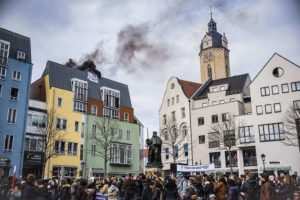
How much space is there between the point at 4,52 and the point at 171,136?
76.5 ft

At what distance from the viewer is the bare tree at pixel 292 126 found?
122ft

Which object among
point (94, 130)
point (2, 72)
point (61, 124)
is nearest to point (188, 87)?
point (94, 130)

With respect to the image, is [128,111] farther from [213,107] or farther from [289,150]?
[289,150]

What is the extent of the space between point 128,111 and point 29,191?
42.4m

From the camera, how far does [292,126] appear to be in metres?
37.6

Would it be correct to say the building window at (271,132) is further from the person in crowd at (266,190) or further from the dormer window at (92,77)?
the person in crowd at (266,190)

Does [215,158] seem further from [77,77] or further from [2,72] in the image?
[2,72]

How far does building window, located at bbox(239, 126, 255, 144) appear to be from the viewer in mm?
42125

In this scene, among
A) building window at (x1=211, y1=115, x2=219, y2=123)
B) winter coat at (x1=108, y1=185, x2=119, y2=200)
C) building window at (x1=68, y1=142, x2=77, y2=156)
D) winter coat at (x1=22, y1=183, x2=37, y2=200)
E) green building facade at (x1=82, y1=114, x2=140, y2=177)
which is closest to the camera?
winter coat at (x1=22, y1=183, x2=37, y2=200)

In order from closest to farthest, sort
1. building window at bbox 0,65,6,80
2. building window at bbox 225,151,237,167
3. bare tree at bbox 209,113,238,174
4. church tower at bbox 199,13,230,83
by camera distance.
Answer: building window at bbox 0,65,6,80 → bare tree at bbox 209,113,238,174 → building window at bbox 225,151,237,167 → church tower at bbox 199,13,230,83

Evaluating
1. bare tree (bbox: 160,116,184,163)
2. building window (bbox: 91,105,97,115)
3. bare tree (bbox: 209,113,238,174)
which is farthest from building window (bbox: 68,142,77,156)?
bare tree (bbox: 209,113,238,174)

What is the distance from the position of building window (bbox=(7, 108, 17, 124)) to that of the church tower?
4691 cm

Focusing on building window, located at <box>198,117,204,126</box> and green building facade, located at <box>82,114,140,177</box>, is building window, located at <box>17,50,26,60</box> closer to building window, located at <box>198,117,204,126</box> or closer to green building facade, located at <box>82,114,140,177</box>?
green building facade, located at <box>82,114,140,177</box>

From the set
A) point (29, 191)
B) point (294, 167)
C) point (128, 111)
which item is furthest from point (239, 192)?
point (128, 111)
